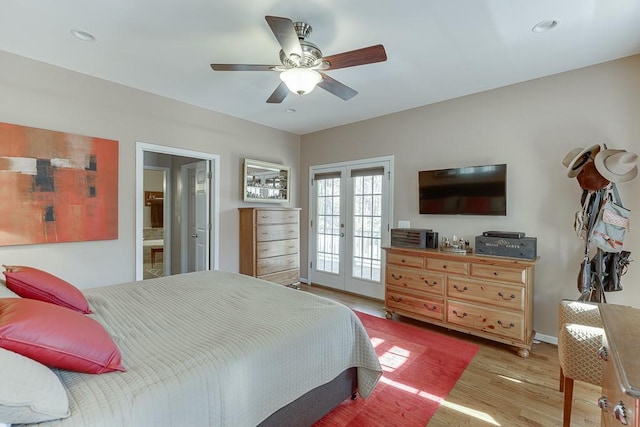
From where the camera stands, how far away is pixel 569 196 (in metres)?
2.78

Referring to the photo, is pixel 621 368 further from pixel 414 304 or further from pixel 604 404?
pixel 414 304

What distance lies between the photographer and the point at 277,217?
14.2ft

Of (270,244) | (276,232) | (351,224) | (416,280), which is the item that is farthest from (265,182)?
(416,280)

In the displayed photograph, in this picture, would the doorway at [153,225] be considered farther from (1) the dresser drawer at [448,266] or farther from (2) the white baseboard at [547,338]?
(2) the white baseboard at [547,338]

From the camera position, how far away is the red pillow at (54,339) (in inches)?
38.9

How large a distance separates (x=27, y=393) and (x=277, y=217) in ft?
11.5

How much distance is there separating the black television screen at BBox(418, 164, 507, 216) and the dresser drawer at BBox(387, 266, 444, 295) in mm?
807

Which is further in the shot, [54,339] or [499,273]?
[499,273]

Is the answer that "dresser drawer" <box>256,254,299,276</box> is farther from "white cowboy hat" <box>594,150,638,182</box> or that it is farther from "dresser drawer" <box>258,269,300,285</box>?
"white cowboy hat" <box>594,150,638,182</box>

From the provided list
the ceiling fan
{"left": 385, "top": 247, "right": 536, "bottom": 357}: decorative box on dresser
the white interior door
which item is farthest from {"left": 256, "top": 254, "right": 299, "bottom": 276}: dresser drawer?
the ceiling fan

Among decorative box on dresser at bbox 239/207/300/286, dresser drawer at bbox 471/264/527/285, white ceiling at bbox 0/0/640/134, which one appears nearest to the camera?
white ceiling at bbox 0/0/640/134

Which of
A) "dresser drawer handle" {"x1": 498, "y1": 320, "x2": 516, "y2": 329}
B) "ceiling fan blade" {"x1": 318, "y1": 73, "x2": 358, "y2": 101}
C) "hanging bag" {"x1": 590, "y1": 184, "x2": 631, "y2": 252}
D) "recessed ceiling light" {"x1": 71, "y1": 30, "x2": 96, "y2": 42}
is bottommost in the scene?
"dresser drawer handle" {"x1": 498, "y1": 320, "x2": 516, "y2": 329}

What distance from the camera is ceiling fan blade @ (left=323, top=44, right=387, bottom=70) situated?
1.87 metres

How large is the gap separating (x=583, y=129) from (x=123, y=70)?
174 inches
